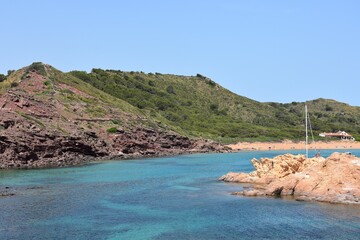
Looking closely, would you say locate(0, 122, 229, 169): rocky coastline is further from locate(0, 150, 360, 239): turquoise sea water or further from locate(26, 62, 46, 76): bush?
locate(26, 62, 46, 76): bush

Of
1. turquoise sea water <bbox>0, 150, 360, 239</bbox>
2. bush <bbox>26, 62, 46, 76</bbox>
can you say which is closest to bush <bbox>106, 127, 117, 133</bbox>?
bush <bbox>26, 62, 46, 76</bbox>

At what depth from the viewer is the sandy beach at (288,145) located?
14875 cm

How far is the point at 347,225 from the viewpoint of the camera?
33.1 meters

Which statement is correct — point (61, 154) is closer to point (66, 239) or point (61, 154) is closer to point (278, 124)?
point (66, 239)

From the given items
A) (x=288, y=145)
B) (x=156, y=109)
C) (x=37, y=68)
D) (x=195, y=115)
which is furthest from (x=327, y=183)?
(x=195, y=115)

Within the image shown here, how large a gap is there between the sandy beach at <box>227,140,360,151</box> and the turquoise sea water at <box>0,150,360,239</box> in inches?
3542

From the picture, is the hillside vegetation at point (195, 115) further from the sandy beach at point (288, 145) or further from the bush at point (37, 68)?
the bush at point (37, 68)

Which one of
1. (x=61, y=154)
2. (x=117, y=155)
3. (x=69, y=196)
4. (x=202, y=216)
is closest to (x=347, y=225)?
(x=202, y=216)

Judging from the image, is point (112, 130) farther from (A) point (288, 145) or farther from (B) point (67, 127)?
(A) point (288, 145)

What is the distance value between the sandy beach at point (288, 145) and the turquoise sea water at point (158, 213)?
90.0m

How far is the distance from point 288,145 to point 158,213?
12117 cm

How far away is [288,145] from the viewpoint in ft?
506

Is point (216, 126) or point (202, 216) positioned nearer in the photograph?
point (202, 216)

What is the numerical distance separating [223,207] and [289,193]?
9007 mm
